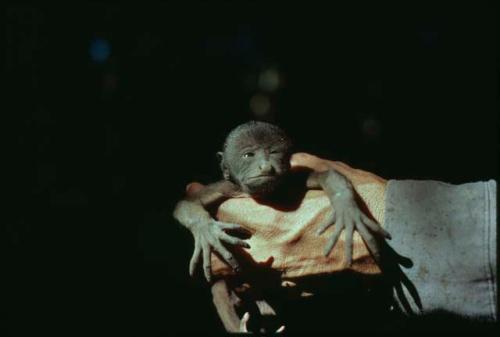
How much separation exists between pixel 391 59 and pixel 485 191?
1440mm

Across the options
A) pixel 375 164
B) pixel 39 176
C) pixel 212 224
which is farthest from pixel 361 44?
pixel 39 176

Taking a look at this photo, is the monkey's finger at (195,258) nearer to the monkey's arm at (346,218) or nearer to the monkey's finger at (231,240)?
the monkey's finger at (231,240)

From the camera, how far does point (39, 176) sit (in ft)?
7.13

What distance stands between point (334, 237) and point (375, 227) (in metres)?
0.15

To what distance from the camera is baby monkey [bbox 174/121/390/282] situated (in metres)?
1.86

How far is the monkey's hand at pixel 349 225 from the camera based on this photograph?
180 centimetres

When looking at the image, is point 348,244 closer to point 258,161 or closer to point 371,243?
point 371,243

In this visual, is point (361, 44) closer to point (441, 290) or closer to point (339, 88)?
point (339, 88)

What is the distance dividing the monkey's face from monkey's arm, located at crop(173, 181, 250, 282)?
90 mm

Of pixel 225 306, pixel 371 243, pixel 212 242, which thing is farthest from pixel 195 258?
pixel 371 243

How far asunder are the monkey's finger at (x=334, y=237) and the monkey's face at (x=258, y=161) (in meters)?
0.32

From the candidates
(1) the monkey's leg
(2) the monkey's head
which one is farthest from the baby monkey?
(1) the monkey's leg

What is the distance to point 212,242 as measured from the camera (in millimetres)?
1961

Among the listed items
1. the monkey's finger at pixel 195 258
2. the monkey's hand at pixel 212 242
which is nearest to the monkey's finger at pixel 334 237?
the monkey's hand at pixel 212 242
